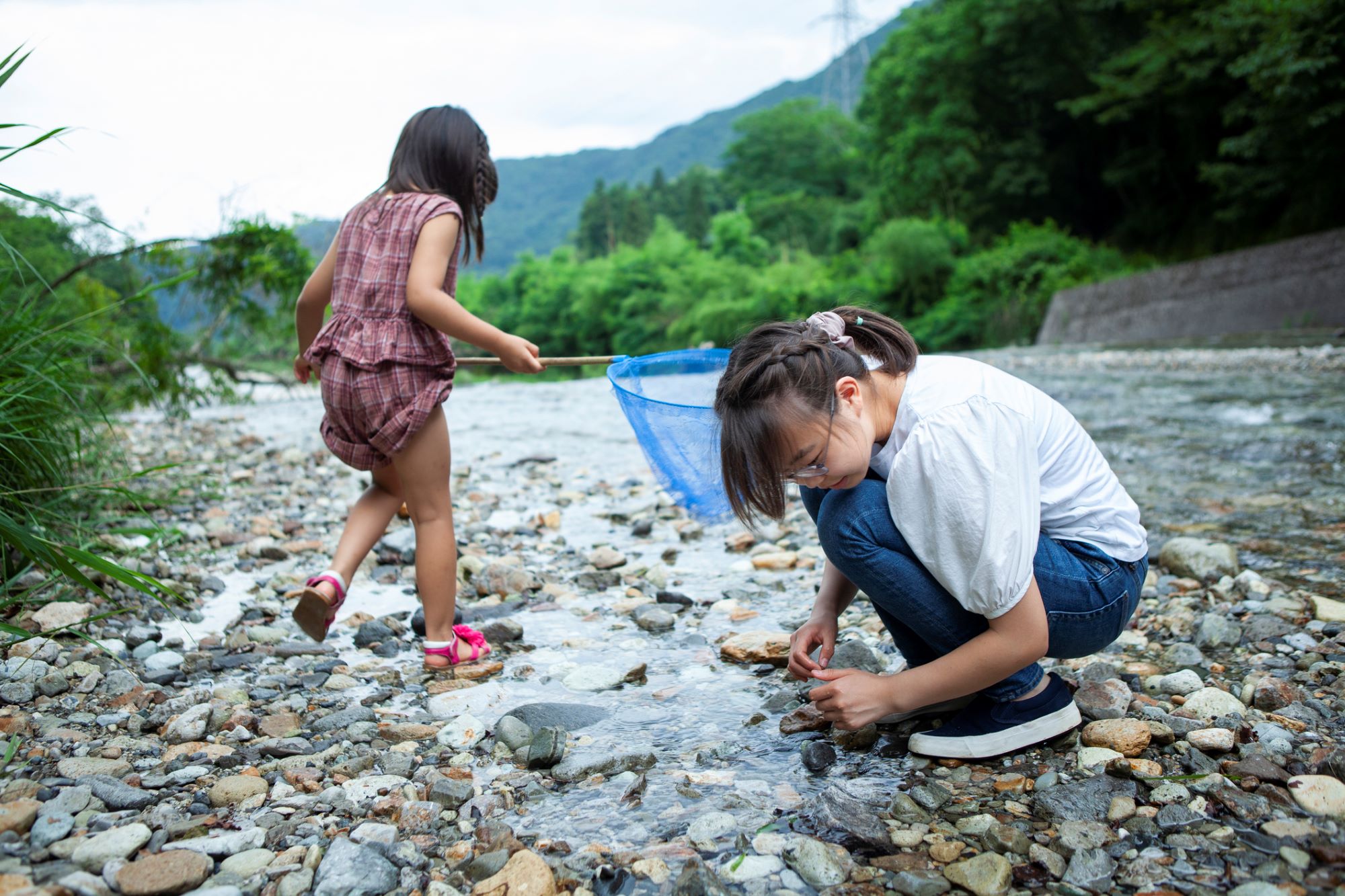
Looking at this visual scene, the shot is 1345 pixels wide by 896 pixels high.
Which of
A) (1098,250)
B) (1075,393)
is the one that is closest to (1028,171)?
(1098,250)

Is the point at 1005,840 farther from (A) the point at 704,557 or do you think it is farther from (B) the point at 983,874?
(A) the point at 704,557

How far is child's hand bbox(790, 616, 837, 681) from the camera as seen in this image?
67.0 inches

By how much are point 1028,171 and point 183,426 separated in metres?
21.6

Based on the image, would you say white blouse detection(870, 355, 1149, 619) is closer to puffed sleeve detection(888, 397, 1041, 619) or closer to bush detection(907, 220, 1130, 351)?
puffed sleeve detection(888, 397, 1041, 619)

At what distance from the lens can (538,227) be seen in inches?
4210

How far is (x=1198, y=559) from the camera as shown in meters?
2.49

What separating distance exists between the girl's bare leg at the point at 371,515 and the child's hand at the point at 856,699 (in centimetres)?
129

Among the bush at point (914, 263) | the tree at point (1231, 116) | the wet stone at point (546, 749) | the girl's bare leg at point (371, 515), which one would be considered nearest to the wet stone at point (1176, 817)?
the wet stone at point (546, 749)

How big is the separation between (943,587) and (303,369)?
1.86 metres

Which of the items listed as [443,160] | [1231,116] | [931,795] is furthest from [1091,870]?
[1231,116]

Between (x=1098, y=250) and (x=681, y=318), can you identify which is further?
(x=681, y=318)

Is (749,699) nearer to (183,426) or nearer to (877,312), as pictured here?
(877,312)

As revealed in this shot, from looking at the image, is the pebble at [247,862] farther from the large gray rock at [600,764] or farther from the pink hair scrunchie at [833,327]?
the pink hair scrunchie at [833,327]

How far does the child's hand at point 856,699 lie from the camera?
1.47 m
